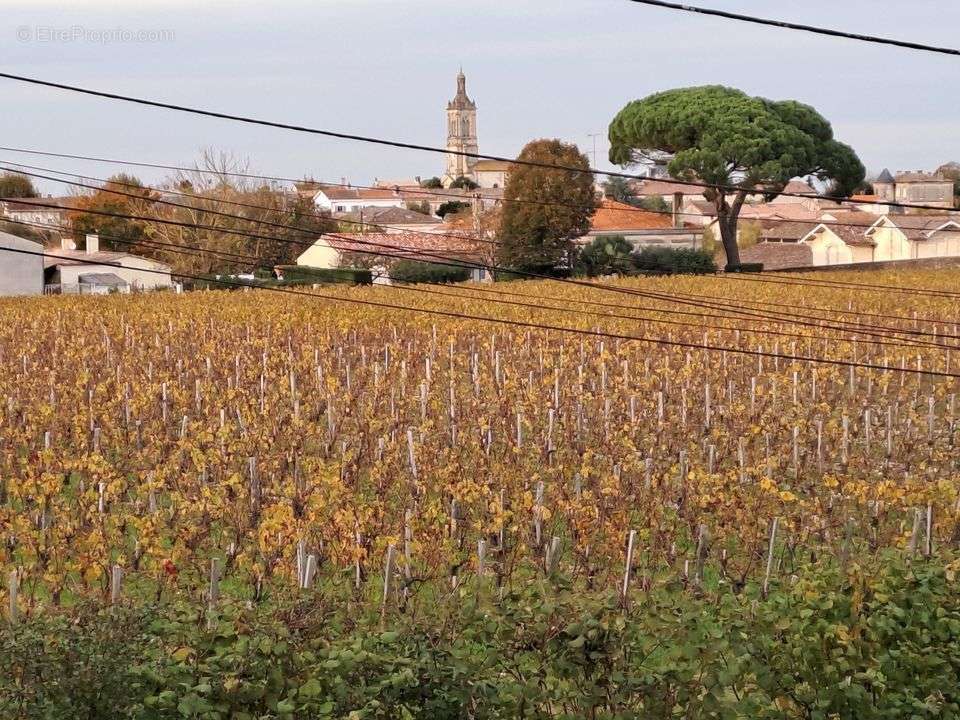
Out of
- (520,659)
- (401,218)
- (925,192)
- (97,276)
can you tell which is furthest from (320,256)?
(520,659)

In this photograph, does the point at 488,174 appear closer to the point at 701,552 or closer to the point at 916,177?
the point at 916,177

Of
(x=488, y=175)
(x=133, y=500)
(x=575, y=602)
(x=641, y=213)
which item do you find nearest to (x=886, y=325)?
(x=133, y=500)

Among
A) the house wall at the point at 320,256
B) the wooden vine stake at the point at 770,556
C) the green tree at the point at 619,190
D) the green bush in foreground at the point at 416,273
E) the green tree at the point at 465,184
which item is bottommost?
the wooden vine stake at the point at 770,556

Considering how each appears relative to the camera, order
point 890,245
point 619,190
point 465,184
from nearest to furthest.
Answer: point 890,245
point 619,190
point 465,184

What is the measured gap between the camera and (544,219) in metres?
58.6

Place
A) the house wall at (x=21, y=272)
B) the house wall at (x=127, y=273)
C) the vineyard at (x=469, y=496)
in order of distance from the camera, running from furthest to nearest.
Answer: the house wall at (x=127, y=273), the house wall at (x=21, y=272), the vineyard at (x=469, y=496)

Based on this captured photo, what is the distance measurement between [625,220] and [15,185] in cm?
3435

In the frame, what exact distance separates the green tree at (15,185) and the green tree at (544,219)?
107 ft

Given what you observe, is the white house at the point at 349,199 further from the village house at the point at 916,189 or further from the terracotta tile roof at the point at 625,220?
the terracotta tile roof at the point at 625,220

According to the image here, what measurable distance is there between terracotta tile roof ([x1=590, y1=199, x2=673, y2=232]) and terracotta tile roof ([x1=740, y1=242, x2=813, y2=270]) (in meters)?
4.68

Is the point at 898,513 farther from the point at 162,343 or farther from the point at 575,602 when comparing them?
A: the point at 162,343

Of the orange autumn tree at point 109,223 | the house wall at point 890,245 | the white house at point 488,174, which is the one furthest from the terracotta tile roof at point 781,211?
the white house at point 488,174

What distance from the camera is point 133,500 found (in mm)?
15477

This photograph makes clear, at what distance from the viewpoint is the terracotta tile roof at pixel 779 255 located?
228ft
